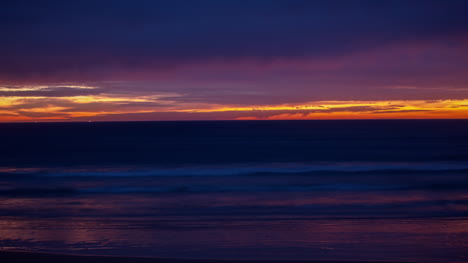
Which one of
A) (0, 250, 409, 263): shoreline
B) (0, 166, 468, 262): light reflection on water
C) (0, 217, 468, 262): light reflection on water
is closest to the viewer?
(0, 250, 409, 263): shoreline

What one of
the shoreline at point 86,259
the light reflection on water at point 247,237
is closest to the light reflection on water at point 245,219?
the light reflection on water at point 247,237

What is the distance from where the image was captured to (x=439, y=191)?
13.3 m

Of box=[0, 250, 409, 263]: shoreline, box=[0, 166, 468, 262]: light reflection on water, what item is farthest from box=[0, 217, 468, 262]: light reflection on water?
box=[0, 250, 409, 263]: shoreline

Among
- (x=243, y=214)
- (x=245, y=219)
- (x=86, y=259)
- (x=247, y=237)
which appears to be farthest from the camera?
(x=243, y=214)

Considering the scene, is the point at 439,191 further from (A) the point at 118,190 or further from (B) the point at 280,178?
(A) the point at 118,190

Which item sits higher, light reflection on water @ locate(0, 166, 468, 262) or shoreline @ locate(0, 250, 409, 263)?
shoreline @ locate(0, 250, 409, 263)

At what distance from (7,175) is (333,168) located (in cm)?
1664

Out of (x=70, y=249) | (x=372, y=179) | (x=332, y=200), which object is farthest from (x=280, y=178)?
(x=70, y=249)

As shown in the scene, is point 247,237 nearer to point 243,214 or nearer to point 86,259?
point 243,214

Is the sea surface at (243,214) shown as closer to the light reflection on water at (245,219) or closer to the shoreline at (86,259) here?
the light reflection on water at (245,219)

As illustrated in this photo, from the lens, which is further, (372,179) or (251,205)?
(372,179)

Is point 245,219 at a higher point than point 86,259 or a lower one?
lower

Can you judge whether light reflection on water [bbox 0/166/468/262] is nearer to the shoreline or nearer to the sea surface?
the sea surface

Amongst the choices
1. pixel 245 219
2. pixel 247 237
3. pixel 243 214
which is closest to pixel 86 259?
pixel 247 237
